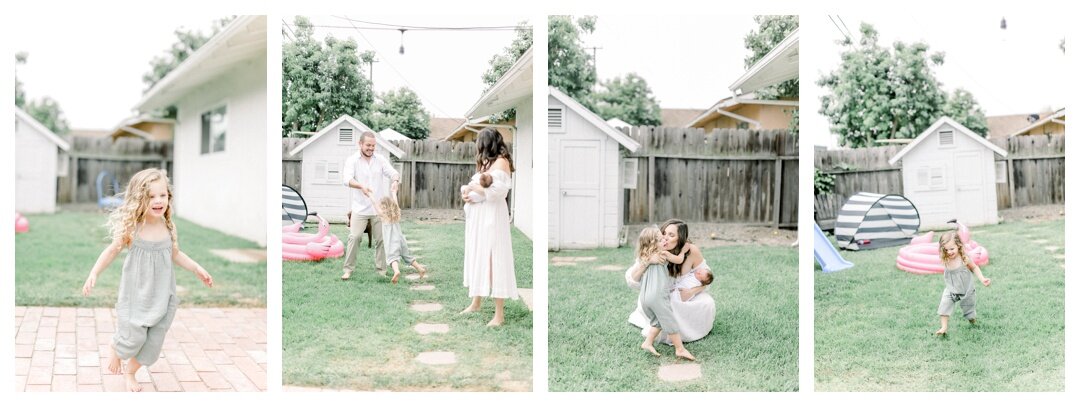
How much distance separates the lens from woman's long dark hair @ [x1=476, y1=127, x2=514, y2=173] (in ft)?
13.6

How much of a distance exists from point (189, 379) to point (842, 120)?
3.86 m

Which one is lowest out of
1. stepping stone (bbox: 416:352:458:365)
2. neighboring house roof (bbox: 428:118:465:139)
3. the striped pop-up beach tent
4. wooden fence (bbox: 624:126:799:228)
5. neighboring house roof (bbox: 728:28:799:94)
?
stepping stone (bbox: 416:352:458:365)

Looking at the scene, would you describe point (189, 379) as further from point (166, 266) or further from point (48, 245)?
point (48, 245)

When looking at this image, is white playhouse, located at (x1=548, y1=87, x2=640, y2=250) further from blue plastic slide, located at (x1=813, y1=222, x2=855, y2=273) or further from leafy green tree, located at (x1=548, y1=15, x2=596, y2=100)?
blue plastic slide, located at (x1=813, y1=222, x2=855, y2=273)

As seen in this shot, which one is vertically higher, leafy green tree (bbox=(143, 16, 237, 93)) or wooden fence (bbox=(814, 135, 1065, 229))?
leafy green tree (bbox=(143, 16, 237, 93))

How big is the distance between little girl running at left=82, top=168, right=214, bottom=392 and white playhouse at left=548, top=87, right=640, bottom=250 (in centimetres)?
180

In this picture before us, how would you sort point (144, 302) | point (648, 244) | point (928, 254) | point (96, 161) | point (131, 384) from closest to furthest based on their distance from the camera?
1. point (144, 302)
2. point (131, 384)
3. point (648, 244)
4. point (928, 254)
5. point (96, 161)

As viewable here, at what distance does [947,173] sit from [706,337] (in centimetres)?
167

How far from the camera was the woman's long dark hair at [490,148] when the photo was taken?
4145 millimetres

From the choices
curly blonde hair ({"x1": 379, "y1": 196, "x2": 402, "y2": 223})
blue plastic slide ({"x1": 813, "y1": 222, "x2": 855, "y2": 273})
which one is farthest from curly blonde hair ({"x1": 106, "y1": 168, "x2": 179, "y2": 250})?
blue plastic slide ({"x1": 813, "y1": 222, "x2": 855, "y2": 273})

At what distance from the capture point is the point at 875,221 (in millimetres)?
→ 4312

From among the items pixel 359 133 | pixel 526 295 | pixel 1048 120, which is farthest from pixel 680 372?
pixel 1048 120

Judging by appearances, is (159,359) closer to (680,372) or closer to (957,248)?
(680,372)

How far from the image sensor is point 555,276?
4.22 m
